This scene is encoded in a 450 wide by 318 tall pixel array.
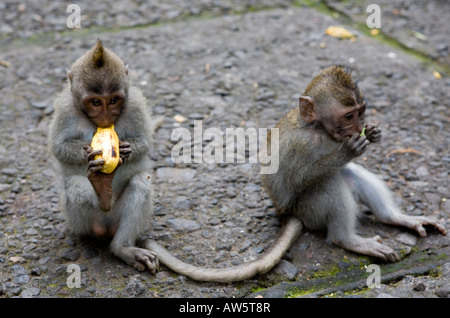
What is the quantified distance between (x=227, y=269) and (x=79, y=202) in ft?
3.93

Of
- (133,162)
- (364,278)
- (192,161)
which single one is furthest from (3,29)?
(364,278)

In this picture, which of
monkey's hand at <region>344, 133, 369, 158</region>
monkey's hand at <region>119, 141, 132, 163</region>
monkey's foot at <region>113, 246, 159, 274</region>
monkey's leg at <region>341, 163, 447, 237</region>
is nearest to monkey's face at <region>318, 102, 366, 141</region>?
monkey's hand at <region>344, 133, 369, 158</region>

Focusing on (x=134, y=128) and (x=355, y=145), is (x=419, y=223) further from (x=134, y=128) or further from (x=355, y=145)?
(x=134, y=128)

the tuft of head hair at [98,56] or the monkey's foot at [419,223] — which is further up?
the tuft of head hair at [98,56]

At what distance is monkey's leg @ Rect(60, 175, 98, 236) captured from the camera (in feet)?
14.7

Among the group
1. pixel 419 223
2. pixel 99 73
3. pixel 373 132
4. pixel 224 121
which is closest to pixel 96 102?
pixel 99 73

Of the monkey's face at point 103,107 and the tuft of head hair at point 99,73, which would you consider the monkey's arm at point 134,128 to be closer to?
the monkey's face at point 103,107

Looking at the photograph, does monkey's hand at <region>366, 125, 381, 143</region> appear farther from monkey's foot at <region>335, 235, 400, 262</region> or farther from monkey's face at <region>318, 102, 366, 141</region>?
monkey's foot at <region>335, 235, 400, 262</region>

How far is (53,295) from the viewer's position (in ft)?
14.0

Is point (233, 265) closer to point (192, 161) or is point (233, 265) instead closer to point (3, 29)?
point (192, 161)

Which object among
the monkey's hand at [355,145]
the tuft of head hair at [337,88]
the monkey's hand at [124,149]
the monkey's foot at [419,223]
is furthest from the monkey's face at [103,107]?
the monkey's foot at [419,223]

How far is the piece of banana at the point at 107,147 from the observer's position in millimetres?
4266

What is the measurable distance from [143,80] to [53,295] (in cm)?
338

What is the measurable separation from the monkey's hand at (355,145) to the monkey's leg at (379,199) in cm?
71
